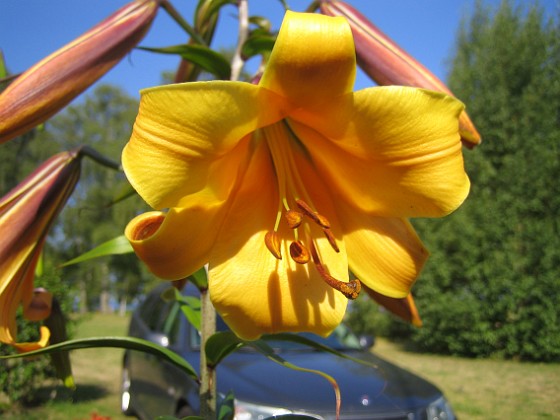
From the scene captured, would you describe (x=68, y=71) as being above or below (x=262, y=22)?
below

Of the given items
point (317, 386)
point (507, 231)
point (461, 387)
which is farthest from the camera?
point (507, 231)

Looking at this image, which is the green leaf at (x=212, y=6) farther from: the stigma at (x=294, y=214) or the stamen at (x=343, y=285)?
the stamen at (x=343, y=285)

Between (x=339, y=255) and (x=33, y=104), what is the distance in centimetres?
44

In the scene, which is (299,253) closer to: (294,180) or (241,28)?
(294,180)

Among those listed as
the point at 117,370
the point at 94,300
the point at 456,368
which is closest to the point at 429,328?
the point at 456,368

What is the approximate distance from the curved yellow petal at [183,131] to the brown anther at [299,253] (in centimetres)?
13

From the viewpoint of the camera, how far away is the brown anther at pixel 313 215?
641mm

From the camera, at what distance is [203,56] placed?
0.84 metres

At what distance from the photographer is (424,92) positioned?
Result: 1.85ft

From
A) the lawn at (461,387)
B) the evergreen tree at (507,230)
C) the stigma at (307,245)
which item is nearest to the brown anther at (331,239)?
the stigma at (307,245)

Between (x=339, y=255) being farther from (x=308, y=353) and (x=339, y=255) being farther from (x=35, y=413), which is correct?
(x=35, y=413)

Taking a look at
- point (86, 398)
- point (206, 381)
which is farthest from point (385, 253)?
point (86, 398)

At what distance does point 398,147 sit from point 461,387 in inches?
252

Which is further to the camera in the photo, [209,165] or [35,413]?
[35,413]
